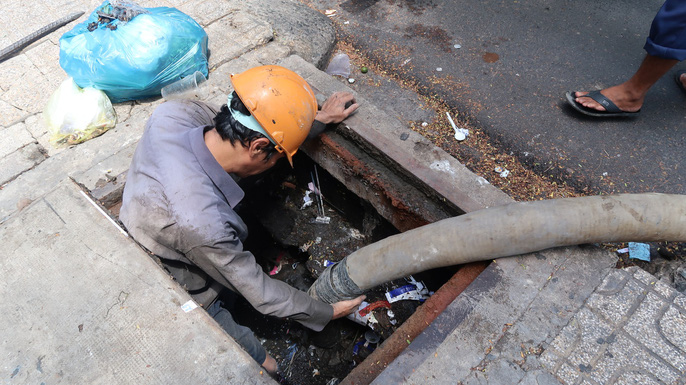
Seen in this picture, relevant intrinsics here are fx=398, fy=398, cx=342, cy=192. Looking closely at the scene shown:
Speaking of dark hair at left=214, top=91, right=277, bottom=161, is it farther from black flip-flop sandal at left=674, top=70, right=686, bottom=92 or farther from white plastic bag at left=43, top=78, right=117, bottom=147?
black flip-flop sandal at left=674, top=70, right=686, bottom=92

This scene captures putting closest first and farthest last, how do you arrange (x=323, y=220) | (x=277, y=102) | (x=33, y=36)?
(x=277, y=102)
(x=323, y=220)
(x=33, y=36)

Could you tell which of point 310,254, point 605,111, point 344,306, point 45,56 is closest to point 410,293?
point 344,306

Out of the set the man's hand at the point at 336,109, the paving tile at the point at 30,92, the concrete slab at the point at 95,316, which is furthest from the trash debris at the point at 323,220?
the paving tile at the point at 30,92

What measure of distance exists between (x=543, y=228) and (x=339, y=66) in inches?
114

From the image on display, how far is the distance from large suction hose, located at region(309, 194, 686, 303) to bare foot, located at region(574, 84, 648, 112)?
159 cm

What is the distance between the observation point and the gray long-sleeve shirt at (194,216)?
201 cm

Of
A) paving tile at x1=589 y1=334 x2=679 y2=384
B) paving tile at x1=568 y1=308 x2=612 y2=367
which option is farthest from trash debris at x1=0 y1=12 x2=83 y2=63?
paving tile at x1=589 y1=334 x2=679 y2=384

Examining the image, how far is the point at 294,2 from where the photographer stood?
4836 millimetres

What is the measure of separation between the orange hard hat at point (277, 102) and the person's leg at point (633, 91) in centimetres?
270

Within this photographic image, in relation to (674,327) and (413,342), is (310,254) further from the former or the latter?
(674,327)

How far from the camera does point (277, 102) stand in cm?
219

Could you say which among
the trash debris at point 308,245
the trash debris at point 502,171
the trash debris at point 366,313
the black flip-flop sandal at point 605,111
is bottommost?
the trash debris at point 308,245

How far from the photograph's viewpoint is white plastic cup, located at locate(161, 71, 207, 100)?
11.4ft

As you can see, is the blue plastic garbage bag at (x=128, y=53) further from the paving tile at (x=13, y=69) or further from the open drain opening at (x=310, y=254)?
the open drain opening at (x=310, y=254)
